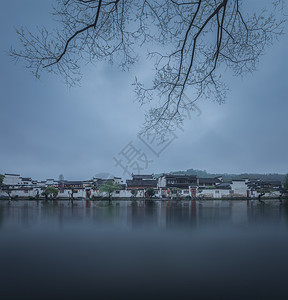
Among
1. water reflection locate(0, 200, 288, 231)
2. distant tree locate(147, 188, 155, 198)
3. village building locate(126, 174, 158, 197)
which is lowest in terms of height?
distant tree locate(147, 188, 155, 198)

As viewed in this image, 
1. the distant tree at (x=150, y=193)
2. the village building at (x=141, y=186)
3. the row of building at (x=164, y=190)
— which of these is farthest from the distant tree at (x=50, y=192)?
the distant tree at (x=150, y=193)

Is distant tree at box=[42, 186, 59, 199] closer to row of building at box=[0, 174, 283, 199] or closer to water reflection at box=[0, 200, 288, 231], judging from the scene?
row of building at box=[0, 174, 283, 199]

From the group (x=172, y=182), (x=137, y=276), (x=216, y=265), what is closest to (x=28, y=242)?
(x=137, y=276)

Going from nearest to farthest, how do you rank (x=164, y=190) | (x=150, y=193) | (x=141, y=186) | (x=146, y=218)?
(x=146, y=218) < (x=150, y=193) < (x=164, y=190) < (x=141, y=186)

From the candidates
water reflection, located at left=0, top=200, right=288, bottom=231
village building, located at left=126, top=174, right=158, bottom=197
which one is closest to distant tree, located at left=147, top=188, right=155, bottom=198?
village building, located at left=126, top=174, right=158, bottom=197

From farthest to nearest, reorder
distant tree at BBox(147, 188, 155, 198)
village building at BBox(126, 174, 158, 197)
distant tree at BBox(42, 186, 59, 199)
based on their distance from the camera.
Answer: village building at BBox(126, 174, 158, 197) < distant tree at BBox(147, 188, 155, 198) < distant tree at BBox(42, 186, 59, 199)

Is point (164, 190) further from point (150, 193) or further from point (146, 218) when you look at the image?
point (146, 218)

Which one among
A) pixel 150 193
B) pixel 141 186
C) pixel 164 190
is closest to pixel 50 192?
pixel 141 186

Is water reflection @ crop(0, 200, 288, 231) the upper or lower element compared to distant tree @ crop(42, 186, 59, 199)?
upper

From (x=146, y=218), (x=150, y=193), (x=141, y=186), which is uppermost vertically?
(x=146, y=218)

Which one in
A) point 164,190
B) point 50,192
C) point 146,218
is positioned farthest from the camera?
point 164,190

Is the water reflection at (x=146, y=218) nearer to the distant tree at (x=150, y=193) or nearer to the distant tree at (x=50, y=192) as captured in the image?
the distant tree at (x=50, y=192)

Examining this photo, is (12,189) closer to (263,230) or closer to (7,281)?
(7,281)

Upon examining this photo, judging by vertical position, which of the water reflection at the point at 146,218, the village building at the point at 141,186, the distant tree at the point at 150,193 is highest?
the water reflection at the point at 146,218
